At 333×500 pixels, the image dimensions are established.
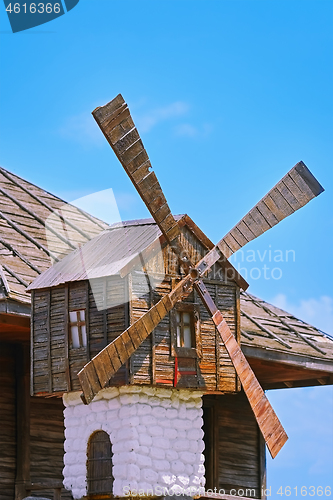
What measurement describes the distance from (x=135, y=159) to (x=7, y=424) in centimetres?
449

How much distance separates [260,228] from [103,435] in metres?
3.44

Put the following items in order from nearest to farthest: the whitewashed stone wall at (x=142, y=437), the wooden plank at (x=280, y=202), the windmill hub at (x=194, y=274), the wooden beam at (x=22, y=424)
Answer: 1. the whitewashed stone wall at (x=142, y=437)
2. the windmill hub at (x=194, y=274)
3. the wooden plank at (x=280, y=202)
4. the wooden beam at (x=22, y=424)

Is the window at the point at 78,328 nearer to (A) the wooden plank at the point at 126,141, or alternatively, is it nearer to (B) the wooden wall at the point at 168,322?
(B) the wooden wall at the point at 168,322

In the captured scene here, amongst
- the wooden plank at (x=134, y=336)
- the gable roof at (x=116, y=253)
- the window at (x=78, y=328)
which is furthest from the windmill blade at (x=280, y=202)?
the window at (x=78, y=328)

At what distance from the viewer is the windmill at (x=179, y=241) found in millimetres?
10109

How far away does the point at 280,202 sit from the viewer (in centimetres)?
1201

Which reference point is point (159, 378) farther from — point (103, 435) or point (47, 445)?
point (47, 445)

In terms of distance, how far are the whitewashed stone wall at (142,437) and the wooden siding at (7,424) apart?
1.59 m

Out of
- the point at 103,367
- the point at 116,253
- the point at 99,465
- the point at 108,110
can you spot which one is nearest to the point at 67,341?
the point at 103,367

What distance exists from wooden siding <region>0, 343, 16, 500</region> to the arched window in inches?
77.7

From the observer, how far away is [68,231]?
15062 mm

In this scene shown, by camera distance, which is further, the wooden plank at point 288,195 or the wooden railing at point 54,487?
the wooden plank at point 288,195

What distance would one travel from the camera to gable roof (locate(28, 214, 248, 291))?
10711 millimetres

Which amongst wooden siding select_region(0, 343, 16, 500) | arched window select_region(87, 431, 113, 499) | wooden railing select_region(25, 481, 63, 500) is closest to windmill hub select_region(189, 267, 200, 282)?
arched window select_region(87, 431, 113, 499)
